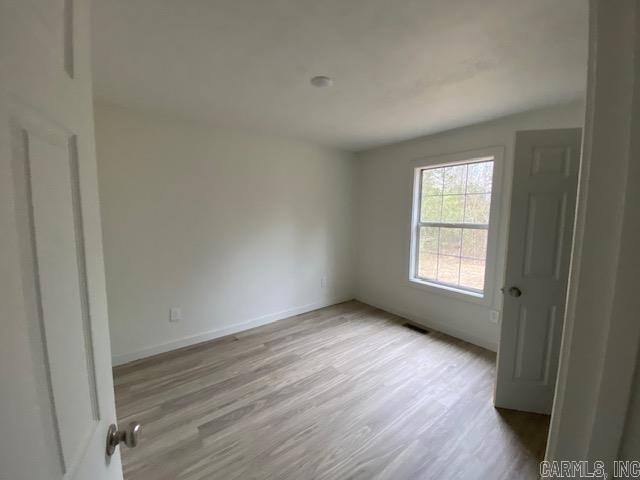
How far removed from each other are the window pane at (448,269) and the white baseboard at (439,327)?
1.73 ft

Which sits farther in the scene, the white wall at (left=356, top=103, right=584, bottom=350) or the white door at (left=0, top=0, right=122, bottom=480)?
the white wall at (left=356, top=103, right=584, bottom=350)

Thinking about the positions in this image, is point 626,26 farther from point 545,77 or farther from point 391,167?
point 391,167

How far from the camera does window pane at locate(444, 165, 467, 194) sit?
292cm

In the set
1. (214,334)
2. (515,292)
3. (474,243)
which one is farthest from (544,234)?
(214,334)

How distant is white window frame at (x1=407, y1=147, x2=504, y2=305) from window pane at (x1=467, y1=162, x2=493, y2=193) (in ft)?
0.24

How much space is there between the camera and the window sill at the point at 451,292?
2.72 meters

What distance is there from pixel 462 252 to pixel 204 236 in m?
2.83

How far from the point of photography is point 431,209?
3213 mm

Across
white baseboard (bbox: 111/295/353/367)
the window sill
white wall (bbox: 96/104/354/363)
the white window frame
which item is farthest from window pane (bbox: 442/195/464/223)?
white baseboard (bbox: 111/295/353/367)

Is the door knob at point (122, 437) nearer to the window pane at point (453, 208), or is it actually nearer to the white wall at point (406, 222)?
the white wall at point (406, 222)

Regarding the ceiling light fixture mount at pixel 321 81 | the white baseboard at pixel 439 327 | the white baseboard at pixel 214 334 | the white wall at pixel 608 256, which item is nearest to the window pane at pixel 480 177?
the white baseboard at pixel 439 327

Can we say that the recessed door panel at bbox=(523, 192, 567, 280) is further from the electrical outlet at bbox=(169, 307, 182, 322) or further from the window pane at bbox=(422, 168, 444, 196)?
the electrical outlet at bbox=(169, 307, 182, 322)

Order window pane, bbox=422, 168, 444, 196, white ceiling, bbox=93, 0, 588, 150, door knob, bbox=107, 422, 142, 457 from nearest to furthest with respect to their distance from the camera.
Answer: door knob, bbox=107, 422, 142, 457
white ceiling, bbox=93, 0, 588, 150
window pane, bbox=422, 168, 444, 196

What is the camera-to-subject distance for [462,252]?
9.66 feet
